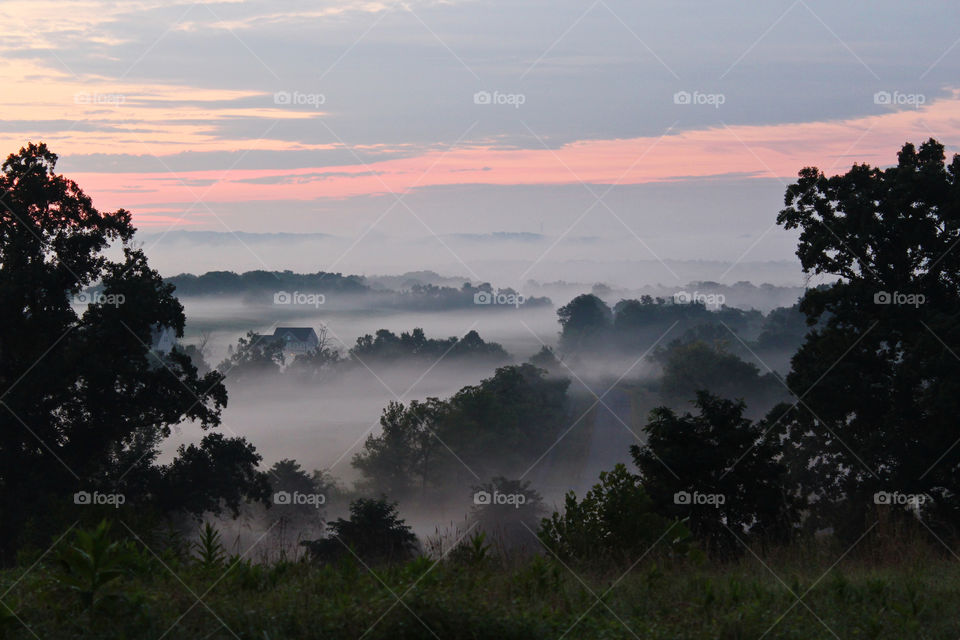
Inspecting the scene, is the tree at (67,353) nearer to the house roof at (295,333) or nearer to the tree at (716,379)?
the tree at (716,379)

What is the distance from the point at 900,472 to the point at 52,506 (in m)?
24.5

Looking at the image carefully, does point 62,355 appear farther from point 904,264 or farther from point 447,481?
point 447,481

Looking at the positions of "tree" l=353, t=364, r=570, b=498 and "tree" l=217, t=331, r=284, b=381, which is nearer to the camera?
"tree" l=353, t=364, r=570, b=498

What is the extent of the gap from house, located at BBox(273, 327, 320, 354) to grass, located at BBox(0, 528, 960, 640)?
5647 inches

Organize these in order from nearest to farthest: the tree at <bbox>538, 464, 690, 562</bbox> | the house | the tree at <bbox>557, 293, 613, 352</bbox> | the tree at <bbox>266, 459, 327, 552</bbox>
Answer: the tree at <bbox>538, 464, 690, 562</bbox> < the tree at <bbox>266, 459, 327, 552</bbox> < the house < the tree at <bbox>557, 293, 613, 352</bbox>

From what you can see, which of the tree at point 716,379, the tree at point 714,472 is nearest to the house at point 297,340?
the tree at point 716,379

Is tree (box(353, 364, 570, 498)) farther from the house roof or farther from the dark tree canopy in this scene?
the house roof

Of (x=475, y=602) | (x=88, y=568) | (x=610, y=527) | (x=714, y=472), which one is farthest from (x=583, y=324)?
(x=88, y=568)

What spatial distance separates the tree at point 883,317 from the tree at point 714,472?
5727 millimetres

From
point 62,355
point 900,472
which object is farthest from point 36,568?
point 900,472

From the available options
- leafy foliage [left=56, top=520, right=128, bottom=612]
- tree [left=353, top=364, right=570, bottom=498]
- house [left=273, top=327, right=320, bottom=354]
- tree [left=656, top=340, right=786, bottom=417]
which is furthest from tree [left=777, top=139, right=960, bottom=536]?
house [left=273, top=327, right=320, bottom=354]

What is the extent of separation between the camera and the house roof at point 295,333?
152375 mm

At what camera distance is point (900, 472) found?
2562 cm

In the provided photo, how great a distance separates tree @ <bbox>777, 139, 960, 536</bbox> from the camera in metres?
25.2
